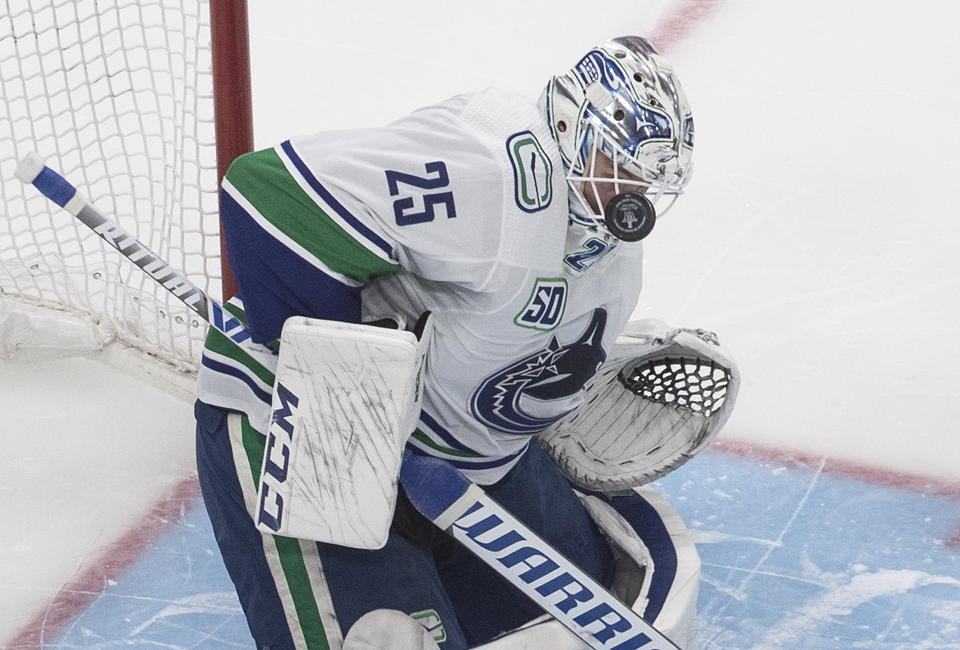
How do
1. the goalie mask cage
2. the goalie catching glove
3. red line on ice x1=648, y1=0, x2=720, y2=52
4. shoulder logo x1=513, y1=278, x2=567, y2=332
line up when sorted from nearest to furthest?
shoulder logo x1=513, y1=278, x2=567, y2=332
the goalie catching glove
the goalie mask cage
red line on ice x1=648, y1=0, x2=720, y2=52

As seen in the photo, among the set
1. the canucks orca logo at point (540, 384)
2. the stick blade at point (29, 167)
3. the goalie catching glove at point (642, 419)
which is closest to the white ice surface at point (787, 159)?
the goalie catching glove at point (642, 419)

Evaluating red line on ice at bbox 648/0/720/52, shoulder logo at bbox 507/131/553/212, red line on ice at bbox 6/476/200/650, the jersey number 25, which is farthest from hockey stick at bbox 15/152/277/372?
red line on ice at bbox 648/0/720/52

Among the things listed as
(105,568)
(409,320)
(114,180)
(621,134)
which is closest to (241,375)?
(409,320)

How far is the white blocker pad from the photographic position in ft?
5.63

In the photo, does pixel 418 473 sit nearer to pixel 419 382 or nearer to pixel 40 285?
pixel 419 382

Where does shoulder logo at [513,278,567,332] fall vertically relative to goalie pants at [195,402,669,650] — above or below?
above

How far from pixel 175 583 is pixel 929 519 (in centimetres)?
120

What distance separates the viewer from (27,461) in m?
2.68

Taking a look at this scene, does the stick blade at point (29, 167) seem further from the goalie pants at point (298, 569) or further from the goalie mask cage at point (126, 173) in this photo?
the goalie mask cage at point (126, 173)

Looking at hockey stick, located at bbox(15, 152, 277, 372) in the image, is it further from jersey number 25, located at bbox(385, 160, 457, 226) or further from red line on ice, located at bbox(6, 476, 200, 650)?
red line on ice, located at bbox(6, 476, 200, 650)

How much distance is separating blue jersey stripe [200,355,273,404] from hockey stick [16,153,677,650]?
3 cm

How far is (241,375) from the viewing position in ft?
6.35

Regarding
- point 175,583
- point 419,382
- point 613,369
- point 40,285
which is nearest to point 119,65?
point 40,285

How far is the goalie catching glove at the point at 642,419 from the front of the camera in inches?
90.0
